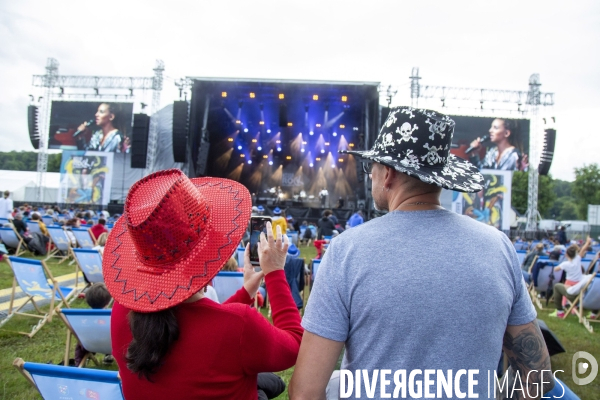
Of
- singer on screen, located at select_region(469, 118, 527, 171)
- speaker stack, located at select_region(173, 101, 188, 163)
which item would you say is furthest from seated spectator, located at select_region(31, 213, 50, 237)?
singer on screen, located at select_region(469, 118, 527, 171)

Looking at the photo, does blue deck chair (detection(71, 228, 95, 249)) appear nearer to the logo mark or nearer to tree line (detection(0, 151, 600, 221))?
the logo mark

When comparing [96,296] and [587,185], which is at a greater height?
[587,185]

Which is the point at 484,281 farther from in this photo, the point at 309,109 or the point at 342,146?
the point at 342,146

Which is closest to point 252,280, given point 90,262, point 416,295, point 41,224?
point 416,295

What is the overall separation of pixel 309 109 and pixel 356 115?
2438 mm

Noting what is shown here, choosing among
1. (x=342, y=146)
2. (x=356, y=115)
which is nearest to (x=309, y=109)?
(x=356, y=115)

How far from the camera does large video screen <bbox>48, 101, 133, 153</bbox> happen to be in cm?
2202

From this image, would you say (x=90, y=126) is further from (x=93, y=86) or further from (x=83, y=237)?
(x=83, y=237)

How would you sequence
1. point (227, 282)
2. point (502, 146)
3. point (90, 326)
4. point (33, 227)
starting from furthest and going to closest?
point (502, 146) < point (33, 227) < point (227, 282) < point (90, 326)

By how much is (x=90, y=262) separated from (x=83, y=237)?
3.47 m

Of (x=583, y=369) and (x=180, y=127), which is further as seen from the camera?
(x=180, y=127)

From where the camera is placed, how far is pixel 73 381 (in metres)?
1.71

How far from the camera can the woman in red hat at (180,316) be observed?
109 cm

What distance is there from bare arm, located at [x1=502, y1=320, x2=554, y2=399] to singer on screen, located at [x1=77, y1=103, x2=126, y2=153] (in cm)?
2322
